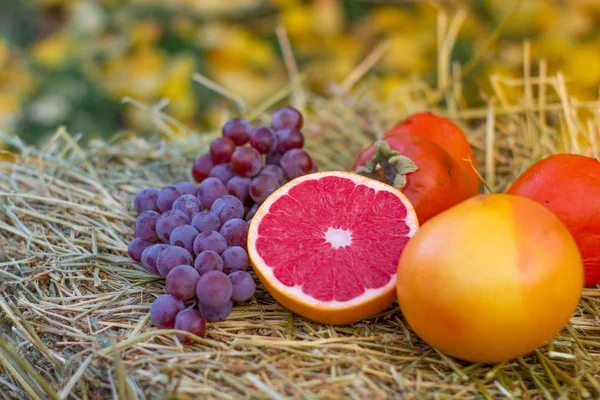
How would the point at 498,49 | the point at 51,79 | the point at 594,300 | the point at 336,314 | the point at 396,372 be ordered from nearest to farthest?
the point at 396,372, the point at 336,314, the point at 594,300, the point at 498,49, the point at 51,79

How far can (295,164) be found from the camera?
2.00 meters

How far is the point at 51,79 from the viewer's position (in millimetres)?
4012

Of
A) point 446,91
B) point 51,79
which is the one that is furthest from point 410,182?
point 51,79

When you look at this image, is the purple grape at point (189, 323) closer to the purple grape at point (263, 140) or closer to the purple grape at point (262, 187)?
the purple grape at point (262, 187)

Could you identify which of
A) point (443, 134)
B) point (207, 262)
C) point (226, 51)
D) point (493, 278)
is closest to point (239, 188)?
point (207, 262)

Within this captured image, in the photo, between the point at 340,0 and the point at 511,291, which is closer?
the point at 511,291

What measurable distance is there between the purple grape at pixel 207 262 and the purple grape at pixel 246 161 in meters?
0.45

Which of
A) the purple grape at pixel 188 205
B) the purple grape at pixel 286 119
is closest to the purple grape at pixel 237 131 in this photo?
the purple grape at pixel 286 119

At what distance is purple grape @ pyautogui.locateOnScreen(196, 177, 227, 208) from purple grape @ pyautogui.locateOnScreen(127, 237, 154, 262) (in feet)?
0.74

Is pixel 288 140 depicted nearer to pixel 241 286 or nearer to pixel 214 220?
pixel 214 220

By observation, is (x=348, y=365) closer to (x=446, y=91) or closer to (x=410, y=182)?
(x=410, y=182)

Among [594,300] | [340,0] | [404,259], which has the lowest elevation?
[594,300]

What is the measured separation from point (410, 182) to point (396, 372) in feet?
2.13

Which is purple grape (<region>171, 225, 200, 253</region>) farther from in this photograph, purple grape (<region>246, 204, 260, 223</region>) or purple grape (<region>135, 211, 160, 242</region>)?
purple grape (<region>246, 204, 260, 223</region>)
